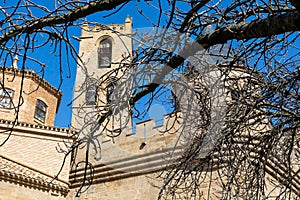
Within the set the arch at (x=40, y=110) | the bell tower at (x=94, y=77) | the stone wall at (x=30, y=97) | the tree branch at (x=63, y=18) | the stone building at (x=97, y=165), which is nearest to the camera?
the tree branch at (x=63, y=18)

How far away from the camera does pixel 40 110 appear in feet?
71.3

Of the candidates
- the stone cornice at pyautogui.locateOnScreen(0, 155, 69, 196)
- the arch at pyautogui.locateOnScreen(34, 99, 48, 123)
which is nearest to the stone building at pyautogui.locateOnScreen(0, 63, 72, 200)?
the stone cornice at pyautogui.locateOnScreen(0, 155, 69, 196)

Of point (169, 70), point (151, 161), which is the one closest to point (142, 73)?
point (169, 70)

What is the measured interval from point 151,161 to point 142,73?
778 centimetres

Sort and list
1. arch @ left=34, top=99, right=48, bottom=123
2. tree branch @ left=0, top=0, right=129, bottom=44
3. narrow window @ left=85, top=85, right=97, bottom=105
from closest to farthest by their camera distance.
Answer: tree branch @ left=0, top=0, right=129, bottom=44
narrow window @ left=85, top=85, right=97, bottom=105
arch @ left=34, top=99, right=48, bottom=123

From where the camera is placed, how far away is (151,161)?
35.1ft

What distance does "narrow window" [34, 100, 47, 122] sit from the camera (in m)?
21.5

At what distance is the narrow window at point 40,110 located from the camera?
2148 centimetres

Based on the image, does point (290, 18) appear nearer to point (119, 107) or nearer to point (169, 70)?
point (169, 70)

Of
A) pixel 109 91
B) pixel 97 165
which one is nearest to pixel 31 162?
pixel 97 165

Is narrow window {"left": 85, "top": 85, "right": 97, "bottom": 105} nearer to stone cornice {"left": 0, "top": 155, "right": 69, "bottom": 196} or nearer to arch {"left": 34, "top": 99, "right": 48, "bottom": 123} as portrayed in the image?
stone cornice {"left": 0, "top": 155, "right": 69, "bottom": 196}

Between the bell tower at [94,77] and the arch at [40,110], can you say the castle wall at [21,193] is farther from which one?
the arch at [40,110]

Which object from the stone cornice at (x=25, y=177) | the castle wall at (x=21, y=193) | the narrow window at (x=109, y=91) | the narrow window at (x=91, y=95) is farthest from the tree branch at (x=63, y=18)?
the castle wall at (x=21, y=193)

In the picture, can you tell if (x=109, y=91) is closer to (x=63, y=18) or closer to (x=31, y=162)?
(x=63, y=18)
